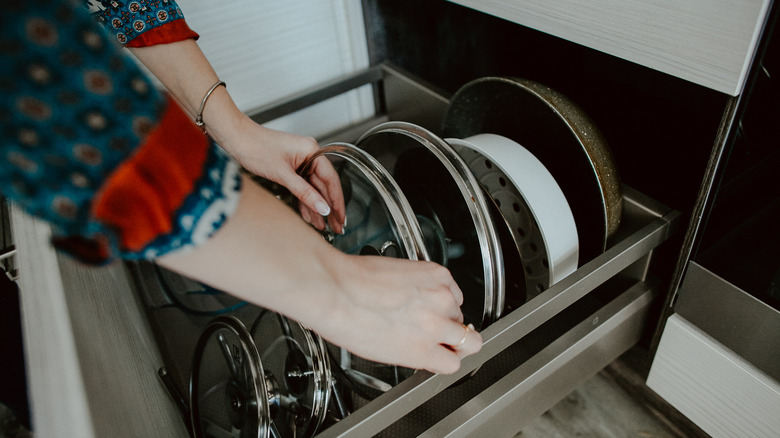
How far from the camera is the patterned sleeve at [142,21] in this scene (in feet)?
2.10

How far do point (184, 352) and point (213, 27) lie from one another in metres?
0.64

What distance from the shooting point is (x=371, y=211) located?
0.69 m

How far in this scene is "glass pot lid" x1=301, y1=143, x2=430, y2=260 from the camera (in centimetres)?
59

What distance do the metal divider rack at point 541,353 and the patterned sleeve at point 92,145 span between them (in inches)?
11.8

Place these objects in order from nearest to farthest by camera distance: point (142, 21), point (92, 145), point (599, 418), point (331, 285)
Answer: point (92, 145) < point (331, 285) < point (142, 21) < point (599, 418)

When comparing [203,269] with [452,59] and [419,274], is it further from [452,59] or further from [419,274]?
[452,59]

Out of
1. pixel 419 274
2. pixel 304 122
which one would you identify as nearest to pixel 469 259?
pixel 419 274

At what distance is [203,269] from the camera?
28 cm

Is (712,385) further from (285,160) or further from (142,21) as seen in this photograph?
(142,21)

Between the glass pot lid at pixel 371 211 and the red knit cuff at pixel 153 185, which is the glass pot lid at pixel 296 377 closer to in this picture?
the glass pot lid at pixel 371 211

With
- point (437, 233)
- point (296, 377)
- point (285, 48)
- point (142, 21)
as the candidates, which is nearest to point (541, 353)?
point (437, 233)

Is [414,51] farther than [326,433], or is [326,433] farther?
[414,51]

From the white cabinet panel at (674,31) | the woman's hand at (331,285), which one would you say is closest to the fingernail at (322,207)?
the woman's hand at (331,285)

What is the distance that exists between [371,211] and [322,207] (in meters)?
0.07
